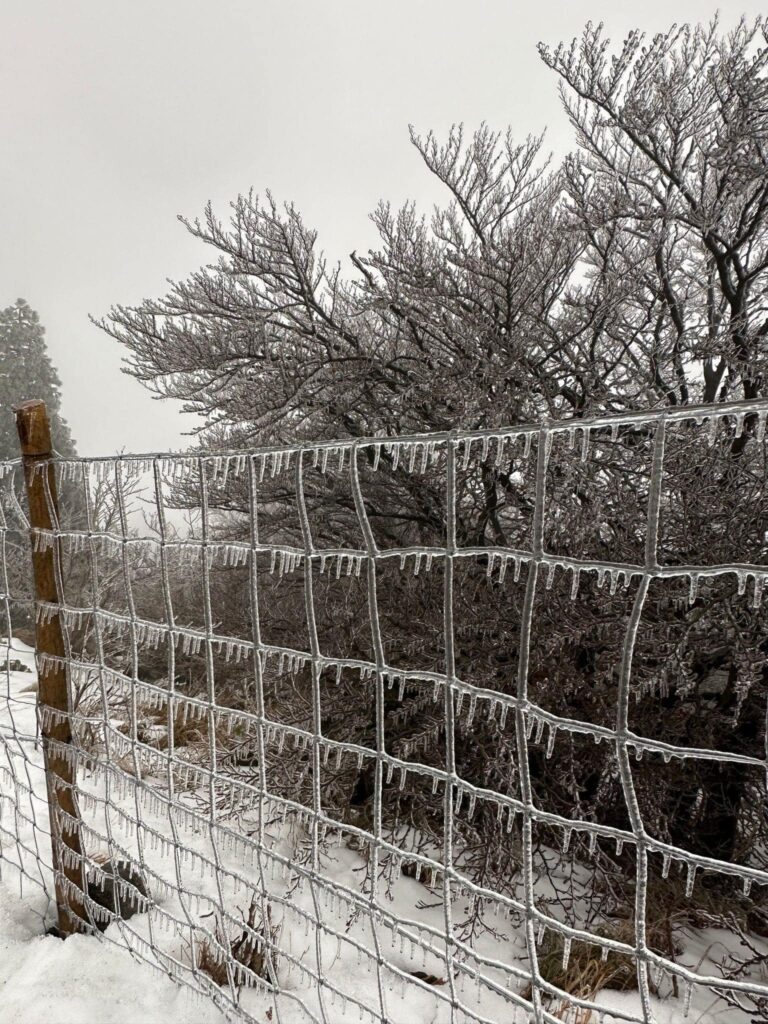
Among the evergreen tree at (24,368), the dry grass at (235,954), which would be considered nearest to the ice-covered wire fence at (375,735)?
the dry grass at (235,954)

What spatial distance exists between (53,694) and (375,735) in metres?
1.52

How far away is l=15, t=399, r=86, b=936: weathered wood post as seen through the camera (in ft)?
6.51

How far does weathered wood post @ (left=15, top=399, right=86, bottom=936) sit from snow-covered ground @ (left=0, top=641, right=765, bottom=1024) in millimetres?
98

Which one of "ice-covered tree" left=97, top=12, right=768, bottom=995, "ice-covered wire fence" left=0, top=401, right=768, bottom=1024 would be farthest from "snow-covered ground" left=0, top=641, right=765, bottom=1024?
"ice-covered tree" left=97, top=12, right=768, bottom=995

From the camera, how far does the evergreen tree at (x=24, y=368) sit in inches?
654

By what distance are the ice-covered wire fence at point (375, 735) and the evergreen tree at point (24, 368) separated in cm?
1462

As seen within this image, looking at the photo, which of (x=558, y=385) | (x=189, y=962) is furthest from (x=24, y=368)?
(x=189, y=962)

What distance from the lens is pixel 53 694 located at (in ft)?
6.63

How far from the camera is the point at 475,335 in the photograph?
3658mm

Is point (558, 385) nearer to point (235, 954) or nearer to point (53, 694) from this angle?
point (53, 694)

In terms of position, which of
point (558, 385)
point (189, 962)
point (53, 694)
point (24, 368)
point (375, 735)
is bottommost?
point (189, 962)

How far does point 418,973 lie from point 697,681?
1.80 meters

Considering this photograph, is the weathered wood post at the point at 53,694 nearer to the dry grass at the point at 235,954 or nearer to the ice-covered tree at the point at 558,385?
the dry grass at the point at 235,954

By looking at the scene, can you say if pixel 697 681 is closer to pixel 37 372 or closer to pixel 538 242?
pixel 538 242
